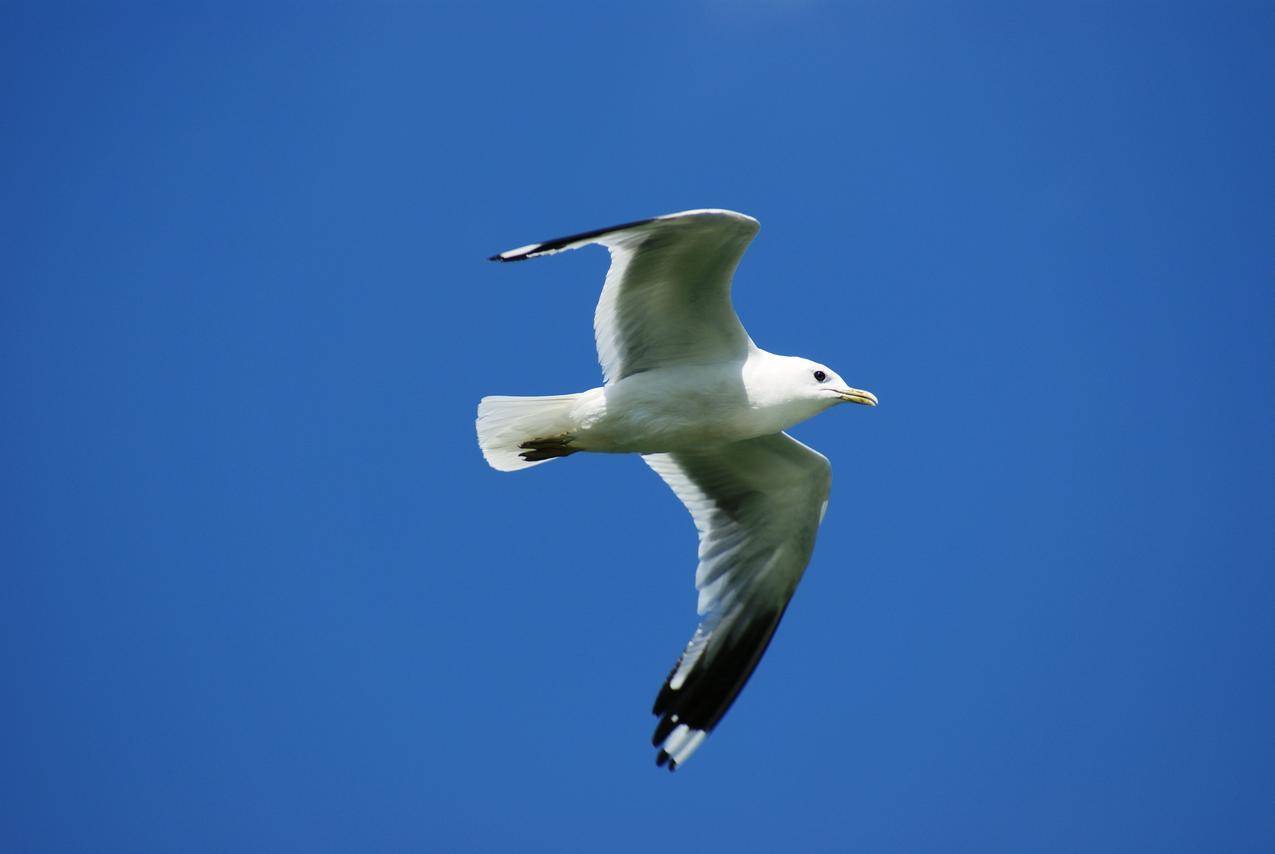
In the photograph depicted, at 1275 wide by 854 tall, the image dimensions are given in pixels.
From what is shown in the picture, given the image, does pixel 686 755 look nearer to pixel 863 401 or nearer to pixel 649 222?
pixel 863 401

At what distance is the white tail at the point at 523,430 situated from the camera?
21.1ft

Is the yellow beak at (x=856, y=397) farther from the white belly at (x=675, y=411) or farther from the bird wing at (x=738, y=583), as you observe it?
the bird wing at (x=738, y=583)

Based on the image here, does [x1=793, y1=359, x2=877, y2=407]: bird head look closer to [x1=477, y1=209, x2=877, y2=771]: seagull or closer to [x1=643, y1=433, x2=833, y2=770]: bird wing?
[x1=477, y1=209, x2=877, y2=771]: seagull

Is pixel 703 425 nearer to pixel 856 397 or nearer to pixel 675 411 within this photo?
pixel 675 411

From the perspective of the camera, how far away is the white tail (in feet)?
21.1

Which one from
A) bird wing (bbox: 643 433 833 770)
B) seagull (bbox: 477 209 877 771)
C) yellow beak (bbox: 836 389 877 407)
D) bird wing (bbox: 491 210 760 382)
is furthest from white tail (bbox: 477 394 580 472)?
yellow beak (bbox: 836 389 877 407)

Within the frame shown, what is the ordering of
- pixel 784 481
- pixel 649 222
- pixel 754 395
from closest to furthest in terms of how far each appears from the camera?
pixel 649 222 < pixel 754 395 < pixel 784 481

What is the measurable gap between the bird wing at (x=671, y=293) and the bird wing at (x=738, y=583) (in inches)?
33.5

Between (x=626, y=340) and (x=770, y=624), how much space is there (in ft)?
6.00

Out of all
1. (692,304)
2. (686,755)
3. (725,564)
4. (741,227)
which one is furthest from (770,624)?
(741,227)

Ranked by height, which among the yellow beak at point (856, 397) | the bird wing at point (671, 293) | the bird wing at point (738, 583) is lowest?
the bird wing at point (738, 583)

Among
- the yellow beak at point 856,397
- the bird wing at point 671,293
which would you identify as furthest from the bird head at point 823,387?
the bird wing at point 671,293

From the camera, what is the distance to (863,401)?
20.4ft

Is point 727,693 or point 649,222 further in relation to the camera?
point 727,693
